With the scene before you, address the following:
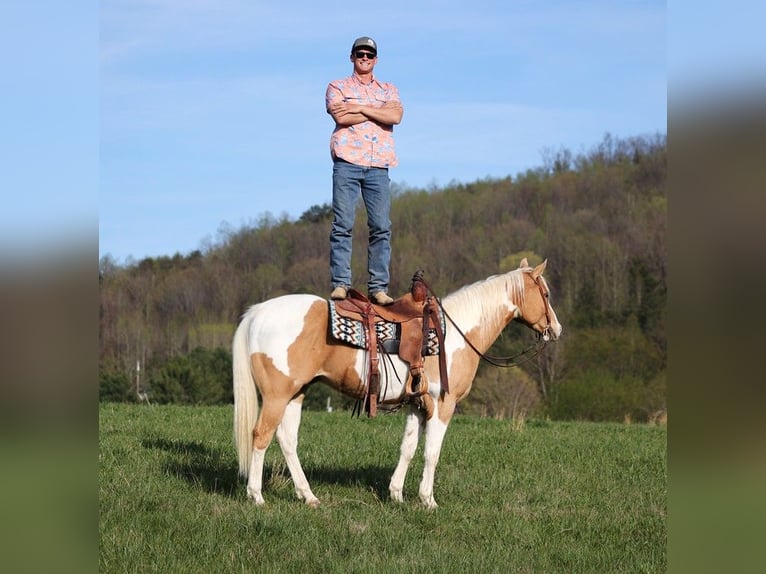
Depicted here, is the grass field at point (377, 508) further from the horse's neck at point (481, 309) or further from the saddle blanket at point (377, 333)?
the horse's neck at point (481, 309)

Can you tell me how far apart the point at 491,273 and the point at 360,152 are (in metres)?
52.6

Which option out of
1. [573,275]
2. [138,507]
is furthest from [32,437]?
[573,275]

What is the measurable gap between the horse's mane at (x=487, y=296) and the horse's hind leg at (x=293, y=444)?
172 cm

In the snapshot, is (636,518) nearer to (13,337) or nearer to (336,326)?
(336,326)

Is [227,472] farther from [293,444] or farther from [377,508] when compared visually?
[377,508]

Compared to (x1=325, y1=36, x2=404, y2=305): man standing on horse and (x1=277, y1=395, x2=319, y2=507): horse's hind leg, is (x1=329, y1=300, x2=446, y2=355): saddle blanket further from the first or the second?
(x1=277, y1=395, x2=319, y2=507): horse's hind leg

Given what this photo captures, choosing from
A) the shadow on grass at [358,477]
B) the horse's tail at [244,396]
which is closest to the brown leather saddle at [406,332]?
the horse's tail at [244,396]

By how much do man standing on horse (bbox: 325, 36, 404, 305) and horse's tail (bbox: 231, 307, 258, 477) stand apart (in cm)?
89

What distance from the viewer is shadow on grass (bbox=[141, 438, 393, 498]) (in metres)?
7.94

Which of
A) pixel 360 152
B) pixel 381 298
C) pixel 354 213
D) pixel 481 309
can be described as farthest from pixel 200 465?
pixel 360 152

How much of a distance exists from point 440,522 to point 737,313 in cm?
520

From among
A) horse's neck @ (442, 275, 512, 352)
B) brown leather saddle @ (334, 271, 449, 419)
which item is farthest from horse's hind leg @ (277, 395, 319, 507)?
horse's neck @ (442, 275, 512, 352)

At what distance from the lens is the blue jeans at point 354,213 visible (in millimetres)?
7516

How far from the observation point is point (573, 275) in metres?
63.8
